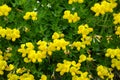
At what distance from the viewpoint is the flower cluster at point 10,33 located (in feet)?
9.32

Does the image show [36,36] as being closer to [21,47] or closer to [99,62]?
[21,47]

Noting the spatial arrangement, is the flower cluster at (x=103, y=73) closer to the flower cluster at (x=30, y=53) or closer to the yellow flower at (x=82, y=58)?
the yellow flower at (x=82, y=58)

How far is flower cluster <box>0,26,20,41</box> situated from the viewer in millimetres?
2842

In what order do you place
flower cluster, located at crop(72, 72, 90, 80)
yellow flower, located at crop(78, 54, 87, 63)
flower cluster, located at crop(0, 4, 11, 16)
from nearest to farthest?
flower cluster, located at crop(72, 72, 90, 80)
yellow flower, located at crop(78, 54, 87, 63)
flower cluster, located at crop(0, 4, 11, 16)

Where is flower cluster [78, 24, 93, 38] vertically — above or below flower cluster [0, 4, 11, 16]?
below

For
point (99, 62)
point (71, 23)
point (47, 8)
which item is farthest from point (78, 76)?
point (47, 8)

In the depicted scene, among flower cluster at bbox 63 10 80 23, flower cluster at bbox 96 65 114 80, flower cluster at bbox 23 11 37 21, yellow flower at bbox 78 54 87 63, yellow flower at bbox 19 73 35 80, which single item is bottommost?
flower cluster at bbox 96 65 114 80

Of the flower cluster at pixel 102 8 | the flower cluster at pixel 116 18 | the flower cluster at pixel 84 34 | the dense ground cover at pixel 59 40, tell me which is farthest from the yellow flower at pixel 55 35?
the flower cluster at pixel 116 18

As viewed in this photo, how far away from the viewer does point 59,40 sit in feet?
9.13

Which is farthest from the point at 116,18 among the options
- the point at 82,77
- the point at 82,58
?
the point at 82,77

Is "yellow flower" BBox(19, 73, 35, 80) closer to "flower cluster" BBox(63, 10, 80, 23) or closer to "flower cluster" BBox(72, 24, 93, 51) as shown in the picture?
"flower cluster" BBox(72, 24, 93, 51)

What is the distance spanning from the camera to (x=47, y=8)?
314cm

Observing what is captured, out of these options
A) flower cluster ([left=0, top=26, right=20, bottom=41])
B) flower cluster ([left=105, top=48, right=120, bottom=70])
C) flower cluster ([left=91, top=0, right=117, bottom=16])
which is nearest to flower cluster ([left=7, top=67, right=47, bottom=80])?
flower cluster ([left=0, top=26, right=20, bottom=41])

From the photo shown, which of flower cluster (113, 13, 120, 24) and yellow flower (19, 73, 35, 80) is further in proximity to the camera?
flower cluster (113, 13, 120, 24)
